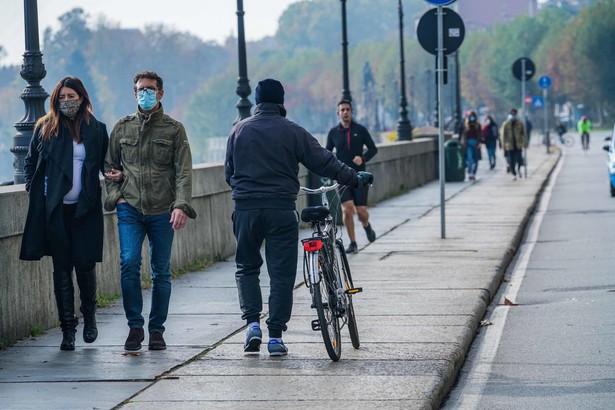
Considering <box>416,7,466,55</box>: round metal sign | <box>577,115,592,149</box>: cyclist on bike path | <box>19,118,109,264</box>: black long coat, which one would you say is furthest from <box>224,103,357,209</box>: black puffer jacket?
<box>577,115,592,149</box>: cyclist on bike path

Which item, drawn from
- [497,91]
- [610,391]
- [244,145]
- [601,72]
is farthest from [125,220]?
[497,91]

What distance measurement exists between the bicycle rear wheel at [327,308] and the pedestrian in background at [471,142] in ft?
88.6

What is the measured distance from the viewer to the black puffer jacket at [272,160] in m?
Answer: 8.76

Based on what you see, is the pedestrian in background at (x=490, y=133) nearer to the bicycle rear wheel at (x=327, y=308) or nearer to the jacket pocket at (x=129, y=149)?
the jacket pocket at (x=129, y=149)

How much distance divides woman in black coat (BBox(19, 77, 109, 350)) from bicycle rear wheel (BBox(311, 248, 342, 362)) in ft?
4.85

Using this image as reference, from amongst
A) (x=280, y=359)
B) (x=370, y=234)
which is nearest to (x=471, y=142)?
(x=370, y=234)

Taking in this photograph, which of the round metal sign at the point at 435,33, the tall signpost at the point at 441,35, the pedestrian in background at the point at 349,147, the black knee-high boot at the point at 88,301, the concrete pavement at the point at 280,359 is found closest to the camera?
the concrete pavement at the point at 280,359

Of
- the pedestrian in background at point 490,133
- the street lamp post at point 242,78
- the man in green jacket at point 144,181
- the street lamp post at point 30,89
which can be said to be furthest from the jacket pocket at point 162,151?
the pedestrian in background at point 490,133

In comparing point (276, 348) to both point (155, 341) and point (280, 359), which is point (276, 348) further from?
point (155, 341)

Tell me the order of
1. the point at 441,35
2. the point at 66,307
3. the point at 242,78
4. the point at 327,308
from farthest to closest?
the point at 242,78 < the point at 441,35 < the point at 66,307 < the point at 327,308

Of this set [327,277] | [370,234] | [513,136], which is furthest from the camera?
[513,136]

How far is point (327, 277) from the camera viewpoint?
28.7 ft

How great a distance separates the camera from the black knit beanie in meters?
8.82

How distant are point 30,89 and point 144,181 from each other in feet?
11.5
